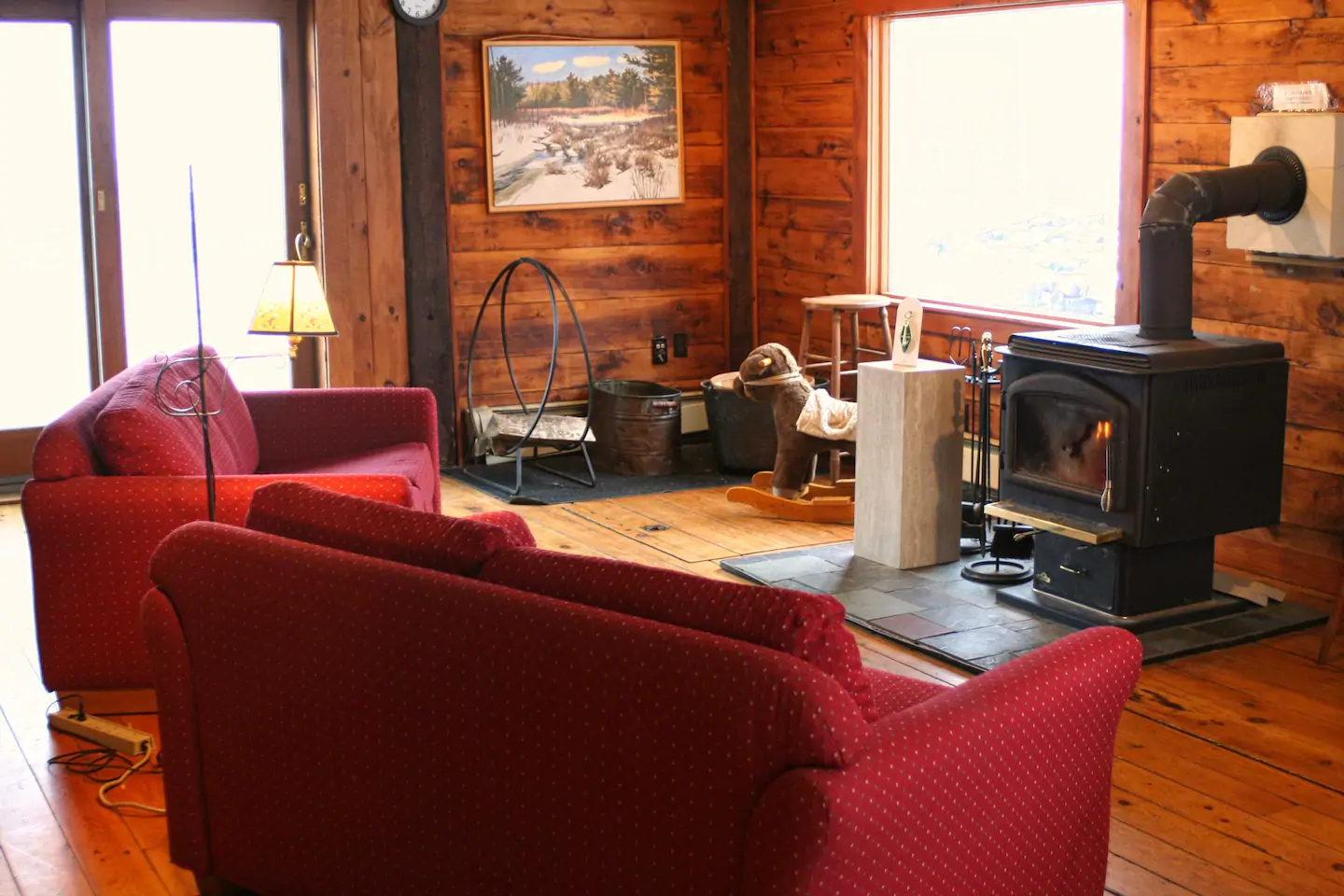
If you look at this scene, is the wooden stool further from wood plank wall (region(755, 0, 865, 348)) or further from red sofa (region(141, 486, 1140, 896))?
red sofa (region(141, 486, 1140, 896))

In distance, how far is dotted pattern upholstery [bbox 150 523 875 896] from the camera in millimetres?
2088

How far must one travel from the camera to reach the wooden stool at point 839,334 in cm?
627

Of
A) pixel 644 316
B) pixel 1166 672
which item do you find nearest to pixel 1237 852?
pixel 1166 672

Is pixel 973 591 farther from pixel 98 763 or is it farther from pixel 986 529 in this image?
pixel 98 763

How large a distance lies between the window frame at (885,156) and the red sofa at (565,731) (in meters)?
2.87

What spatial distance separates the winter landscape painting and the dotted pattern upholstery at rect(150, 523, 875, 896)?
→ 4275 millimetres

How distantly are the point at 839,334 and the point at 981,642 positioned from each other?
7.51 ft

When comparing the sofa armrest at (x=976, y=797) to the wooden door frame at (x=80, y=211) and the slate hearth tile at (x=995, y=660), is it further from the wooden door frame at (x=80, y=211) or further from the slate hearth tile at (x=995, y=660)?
the wooden door frame at (x=80, y=211)

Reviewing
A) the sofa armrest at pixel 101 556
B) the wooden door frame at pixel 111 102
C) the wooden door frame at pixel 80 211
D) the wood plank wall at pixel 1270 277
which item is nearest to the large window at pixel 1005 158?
the wood plank wall at pixel 1270 277

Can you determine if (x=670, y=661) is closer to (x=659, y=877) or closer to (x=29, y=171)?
(x=659, y=877)

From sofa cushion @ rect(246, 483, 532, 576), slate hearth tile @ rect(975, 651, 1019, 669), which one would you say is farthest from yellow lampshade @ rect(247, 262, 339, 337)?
slate hearth tile @ rect(975, 651, 1019, 669)

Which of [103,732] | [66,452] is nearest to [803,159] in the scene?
[66,452]

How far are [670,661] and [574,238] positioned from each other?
203 inches

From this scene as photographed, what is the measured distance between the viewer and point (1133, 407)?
4223 mm
